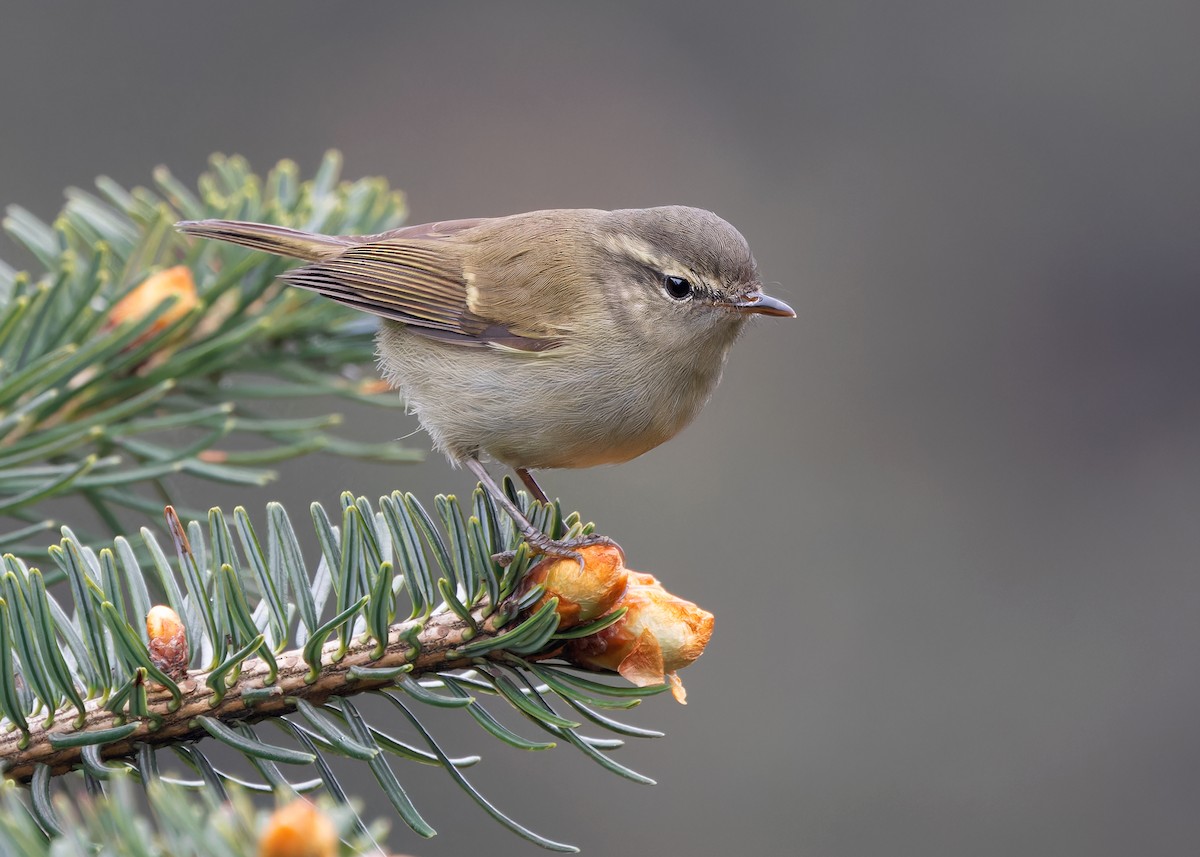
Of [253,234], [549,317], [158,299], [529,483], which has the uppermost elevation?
[549,317]

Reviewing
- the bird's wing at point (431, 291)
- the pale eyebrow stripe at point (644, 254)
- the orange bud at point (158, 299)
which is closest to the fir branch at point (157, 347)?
the orange bud at point (158, 299)

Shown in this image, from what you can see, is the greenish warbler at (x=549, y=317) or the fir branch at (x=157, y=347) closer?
the fir branch at (x=157, y=347)

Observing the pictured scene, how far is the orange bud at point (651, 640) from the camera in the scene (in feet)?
4.69

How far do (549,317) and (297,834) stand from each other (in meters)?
2.22

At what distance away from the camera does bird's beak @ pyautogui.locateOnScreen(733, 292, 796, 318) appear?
2711 mm

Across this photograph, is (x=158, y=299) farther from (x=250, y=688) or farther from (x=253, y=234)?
(x=250, y=688)

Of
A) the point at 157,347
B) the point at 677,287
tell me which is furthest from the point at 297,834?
the point at 677,287

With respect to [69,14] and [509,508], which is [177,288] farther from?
[69,14]

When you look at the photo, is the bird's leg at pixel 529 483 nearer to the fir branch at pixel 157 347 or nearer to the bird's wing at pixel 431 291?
the bird's wing at pixel 431 291

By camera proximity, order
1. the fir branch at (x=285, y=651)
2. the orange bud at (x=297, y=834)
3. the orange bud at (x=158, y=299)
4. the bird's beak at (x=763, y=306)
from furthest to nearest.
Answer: the bird's beak at (x=763, y=306), the orange bud at (x=158, y=299), the fir branch at (x=285, y=651), the orange bud at (x=297, y=834)

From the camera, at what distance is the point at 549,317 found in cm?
290

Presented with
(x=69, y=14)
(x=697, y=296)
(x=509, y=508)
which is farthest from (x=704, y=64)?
(x=509, y=508)

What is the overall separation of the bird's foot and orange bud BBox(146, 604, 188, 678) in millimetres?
427

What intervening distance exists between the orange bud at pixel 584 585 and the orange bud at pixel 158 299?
97 cm
